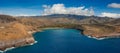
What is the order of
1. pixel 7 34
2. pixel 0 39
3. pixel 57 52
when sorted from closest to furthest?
pixel 57 52 < pixel 0 39 < pixel 7 34

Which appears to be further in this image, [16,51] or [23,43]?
[23,43]

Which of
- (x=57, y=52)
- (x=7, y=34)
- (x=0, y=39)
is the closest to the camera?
(x=57, y=52)

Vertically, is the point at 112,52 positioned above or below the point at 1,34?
below

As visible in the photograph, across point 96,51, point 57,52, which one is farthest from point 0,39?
point 96,51

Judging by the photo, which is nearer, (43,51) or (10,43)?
(43,51)

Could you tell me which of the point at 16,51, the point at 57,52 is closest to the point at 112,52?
the point at 57,52

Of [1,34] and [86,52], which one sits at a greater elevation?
[1,34]

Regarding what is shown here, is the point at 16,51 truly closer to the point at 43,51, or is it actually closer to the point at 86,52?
the point at 43,51

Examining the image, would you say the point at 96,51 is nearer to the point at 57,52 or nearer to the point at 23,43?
the point at 57,52
